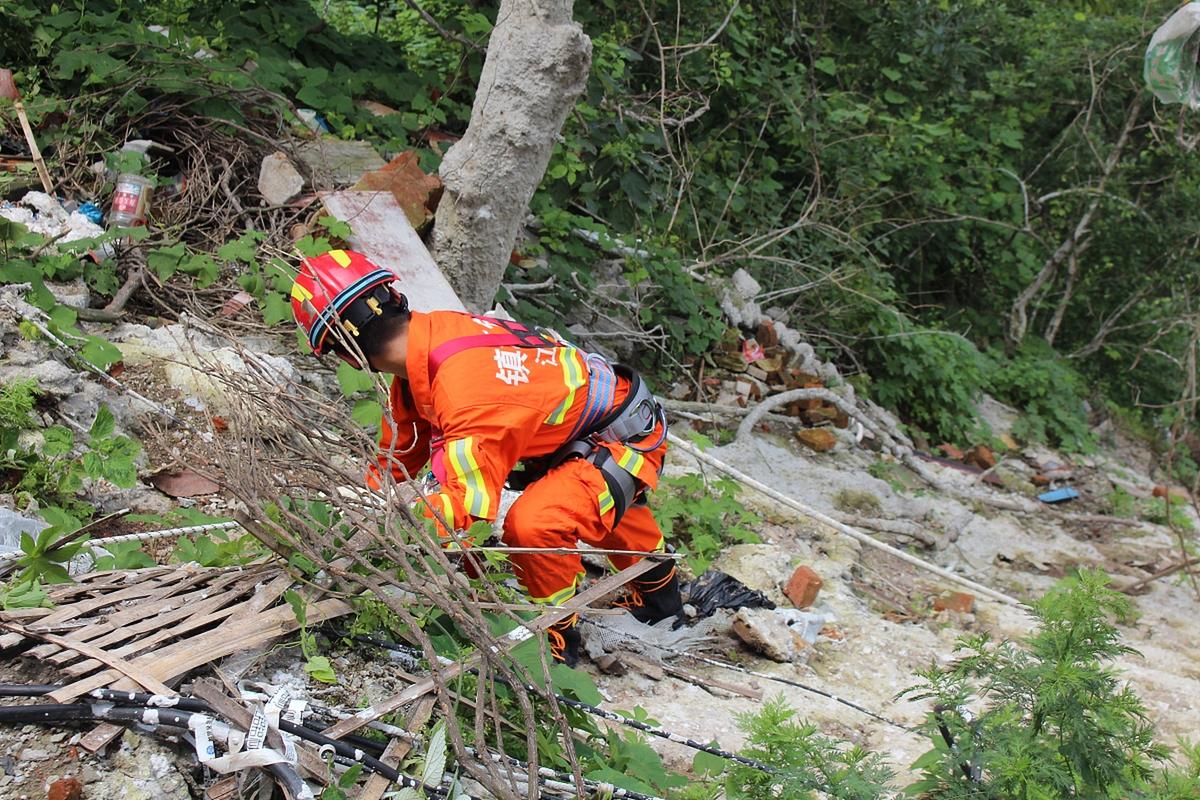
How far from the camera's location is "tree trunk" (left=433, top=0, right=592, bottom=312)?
17.3 feet

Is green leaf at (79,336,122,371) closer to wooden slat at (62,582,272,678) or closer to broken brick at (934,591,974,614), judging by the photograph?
wooden slat at (62,582,272,678)

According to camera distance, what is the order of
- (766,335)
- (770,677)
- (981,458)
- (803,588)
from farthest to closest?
(981,458), (766,335), (803,588), (770,677)

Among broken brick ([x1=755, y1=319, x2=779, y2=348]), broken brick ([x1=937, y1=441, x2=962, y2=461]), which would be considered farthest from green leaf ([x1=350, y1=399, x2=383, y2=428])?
broken brick ([x1=937, y1=441, x2=962, y2=461])

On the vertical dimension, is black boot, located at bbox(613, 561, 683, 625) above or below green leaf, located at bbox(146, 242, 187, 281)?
below

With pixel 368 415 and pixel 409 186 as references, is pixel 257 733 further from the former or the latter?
pixel 409 186

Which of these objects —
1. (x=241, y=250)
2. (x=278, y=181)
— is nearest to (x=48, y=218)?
(x=241, y=250)

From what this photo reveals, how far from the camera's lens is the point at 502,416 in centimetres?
301

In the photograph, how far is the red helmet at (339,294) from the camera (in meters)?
3.12

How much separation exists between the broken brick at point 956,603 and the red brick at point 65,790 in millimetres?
4269

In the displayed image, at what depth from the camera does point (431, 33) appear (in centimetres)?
835

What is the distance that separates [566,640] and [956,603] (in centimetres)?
265

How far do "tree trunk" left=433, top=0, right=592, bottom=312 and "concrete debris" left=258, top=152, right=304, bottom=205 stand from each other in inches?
31.2

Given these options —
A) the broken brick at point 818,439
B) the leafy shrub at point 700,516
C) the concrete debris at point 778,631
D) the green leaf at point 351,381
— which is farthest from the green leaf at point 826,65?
the green leaf at point 351,381

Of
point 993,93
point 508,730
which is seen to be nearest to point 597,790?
point 508,730
